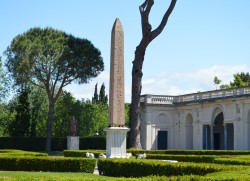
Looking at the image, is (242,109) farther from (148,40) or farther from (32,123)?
(32,123)

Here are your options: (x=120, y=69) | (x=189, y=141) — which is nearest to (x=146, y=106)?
(x=189, y=141)

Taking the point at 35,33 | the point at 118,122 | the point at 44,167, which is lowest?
the point at 44,167

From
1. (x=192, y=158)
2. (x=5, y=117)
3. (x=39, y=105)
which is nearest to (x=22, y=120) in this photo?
(x=39, y=105)

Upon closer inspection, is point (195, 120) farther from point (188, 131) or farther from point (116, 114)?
point (116, 114)

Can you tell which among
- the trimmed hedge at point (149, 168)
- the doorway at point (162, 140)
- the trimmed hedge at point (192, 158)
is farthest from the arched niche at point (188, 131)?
the trimmed hedge at point (149, 168)

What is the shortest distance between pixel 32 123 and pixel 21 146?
17.6 feet

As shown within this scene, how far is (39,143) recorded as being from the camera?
4541 cm

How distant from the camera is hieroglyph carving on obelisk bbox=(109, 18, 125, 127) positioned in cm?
1995

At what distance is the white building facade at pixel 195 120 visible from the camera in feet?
122

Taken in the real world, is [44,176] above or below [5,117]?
below

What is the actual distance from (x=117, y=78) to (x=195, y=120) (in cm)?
2310

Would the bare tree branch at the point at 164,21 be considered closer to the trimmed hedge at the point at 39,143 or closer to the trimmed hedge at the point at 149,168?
the trimmed hedge at the point at 149,168

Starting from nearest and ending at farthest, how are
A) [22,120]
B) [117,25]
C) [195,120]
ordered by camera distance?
[117,25] → [195,120] → [22,120]

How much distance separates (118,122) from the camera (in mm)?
19953
